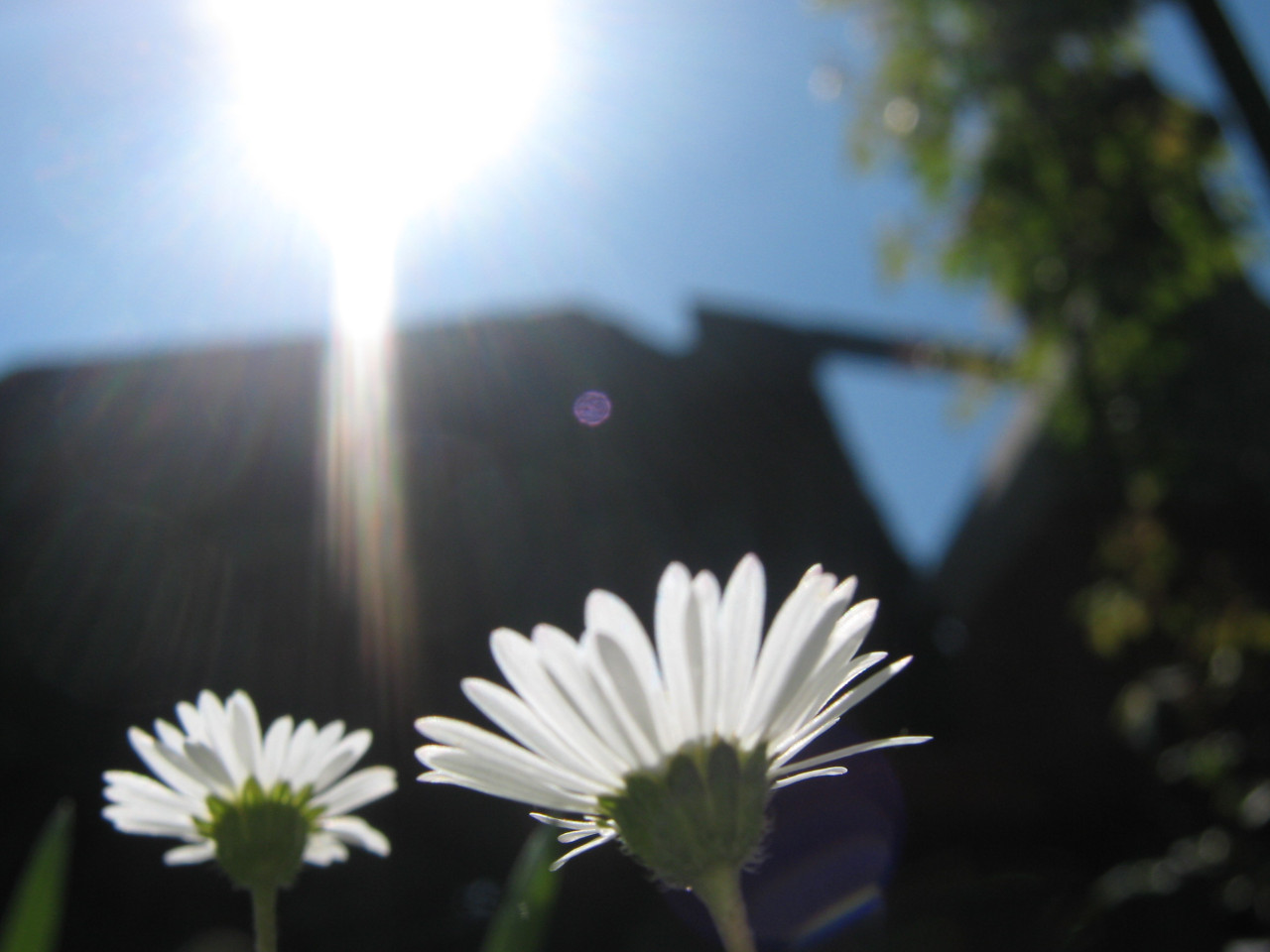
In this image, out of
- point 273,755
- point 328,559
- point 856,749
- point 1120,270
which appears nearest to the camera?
point 856,749

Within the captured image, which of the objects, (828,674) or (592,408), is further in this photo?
(592,408)

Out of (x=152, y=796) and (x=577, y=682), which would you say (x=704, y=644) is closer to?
(x=577, y=682)

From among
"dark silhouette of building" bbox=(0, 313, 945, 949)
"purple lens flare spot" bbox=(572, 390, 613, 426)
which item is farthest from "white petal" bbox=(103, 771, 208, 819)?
"purple lens flare spot" bbox=(572, 390, 613, 426)

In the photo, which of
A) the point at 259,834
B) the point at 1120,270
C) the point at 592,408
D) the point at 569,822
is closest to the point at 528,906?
the point at 569,822

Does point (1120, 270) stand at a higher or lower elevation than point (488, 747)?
higher

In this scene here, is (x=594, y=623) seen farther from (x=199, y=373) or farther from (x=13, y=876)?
(x=199, y=373)

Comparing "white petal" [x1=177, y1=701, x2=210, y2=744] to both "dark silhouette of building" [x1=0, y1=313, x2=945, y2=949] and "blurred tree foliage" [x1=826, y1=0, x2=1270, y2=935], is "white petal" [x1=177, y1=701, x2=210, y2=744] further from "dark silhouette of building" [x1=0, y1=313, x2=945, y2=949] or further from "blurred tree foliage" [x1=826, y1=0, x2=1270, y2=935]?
"blurred tree foliage" [x1=826, y1=0, x2=1270, y2=935]
